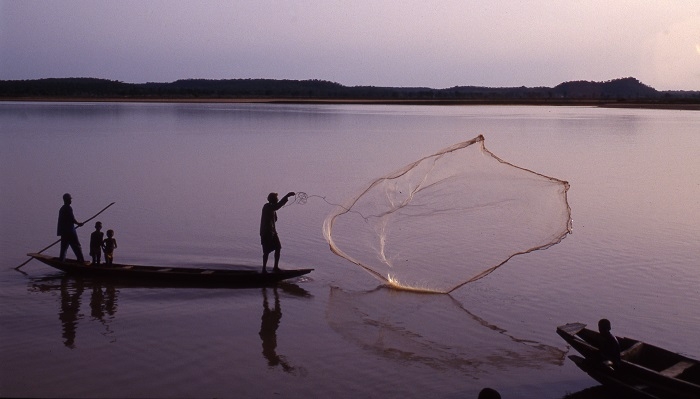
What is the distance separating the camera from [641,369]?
715 cm

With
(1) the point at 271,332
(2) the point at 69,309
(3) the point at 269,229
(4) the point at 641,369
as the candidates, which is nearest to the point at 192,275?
(3) the point at 269,229

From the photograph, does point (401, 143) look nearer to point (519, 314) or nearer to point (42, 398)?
point (519, 314)

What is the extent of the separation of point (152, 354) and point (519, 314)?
→ 16.2 ft

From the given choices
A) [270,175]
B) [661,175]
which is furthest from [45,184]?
[661,175]

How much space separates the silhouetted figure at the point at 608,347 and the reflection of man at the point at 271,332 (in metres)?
3.33

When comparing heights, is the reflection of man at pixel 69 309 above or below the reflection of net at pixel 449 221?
below

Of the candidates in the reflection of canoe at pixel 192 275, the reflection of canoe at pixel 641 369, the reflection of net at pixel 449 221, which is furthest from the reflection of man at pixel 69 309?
the reflection of canoe at pixel 641 369

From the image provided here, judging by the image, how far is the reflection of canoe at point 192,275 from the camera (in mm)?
11188

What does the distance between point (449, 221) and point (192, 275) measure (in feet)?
20.2

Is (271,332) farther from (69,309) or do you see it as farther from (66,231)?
(66,231)

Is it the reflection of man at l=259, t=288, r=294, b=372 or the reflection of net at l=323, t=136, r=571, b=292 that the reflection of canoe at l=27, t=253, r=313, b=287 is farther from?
the reflection of net at l=323, t=136, r=571, b=292

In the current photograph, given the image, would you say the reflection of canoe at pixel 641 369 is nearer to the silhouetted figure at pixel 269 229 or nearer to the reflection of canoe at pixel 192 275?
the reflection of canoe at pixel 192 275

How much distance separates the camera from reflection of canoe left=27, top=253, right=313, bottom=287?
11.2 m

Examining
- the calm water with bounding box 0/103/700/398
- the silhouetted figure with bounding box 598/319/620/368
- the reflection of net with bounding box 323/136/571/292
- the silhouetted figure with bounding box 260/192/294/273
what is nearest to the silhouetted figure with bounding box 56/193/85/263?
the calm water with bounding box 0/103/700/398
